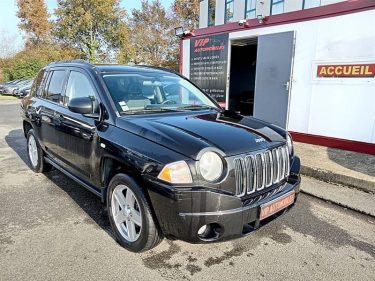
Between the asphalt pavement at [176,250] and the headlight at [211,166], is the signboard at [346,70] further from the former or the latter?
the headlight at [211,166]

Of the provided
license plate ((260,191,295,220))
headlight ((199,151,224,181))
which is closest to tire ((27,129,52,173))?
headlight ((199,151,224,181))

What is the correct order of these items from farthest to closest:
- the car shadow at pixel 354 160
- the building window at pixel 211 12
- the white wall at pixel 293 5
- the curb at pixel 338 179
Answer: the building window at pixel 211 12
the white wall at pixel 293 5
the car shadow at pixel 354 160
the curb at pixel 338 179

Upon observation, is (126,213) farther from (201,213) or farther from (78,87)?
(78,87)

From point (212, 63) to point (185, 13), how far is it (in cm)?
3235

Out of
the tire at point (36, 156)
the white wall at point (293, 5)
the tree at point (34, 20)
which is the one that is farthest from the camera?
the tree at point (34, 20)

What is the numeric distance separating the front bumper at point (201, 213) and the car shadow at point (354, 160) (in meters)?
3.43

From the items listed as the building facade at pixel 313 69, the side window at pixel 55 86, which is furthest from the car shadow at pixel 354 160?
the side window at pixel 55 86

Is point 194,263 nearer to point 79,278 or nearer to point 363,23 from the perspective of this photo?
point 79,278

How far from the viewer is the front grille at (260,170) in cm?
262

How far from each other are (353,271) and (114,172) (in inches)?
93.8

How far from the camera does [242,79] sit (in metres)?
13.3

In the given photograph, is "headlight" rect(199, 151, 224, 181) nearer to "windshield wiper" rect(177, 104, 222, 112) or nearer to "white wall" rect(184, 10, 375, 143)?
"windshield wiper" rect(177, 104, 222, 112)

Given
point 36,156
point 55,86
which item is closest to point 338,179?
point 55,86

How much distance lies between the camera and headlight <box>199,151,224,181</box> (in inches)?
99.4
